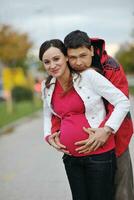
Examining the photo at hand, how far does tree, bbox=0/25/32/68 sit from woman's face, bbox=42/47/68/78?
4207cm

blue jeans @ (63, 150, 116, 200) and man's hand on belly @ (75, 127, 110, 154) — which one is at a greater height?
man's hand on belly @ (75, 127, 110, 154)

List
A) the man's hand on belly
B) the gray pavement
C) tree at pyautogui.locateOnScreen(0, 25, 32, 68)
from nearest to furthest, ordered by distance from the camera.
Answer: the man's hand on belly < the gray pavement < tree at pyautogui.locateOnScreen(0, 25, 32, 68)

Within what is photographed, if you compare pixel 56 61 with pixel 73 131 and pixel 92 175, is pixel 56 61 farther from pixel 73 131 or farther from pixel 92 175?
pixel 92 175

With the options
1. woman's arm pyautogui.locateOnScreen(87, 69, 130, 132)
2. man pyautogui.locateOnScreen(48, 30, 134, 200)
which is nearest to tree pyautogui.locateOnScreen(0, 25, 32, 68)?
man pyautogui.locateOnScreen(48, 30, 134, 200)

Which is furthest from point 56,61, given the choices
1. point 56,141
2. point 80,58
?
point 56,141

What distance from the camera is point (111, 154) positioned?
12.7 ft

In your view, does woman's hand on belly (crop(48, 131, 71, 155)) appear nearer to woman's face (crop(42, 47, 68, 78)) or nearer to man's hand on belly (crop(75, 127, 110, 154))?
man's hand on belly (crop(75, 127, 110, 154))

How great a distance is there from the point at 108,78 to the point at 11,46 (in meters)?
44.6

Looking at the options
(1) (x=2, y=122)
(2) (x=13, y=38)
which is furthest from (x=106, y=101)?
(2) (x=13, y=38)

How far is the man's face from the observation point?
3.85 meters

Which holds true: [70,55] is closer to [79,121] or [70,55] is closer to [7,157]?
[79,121]

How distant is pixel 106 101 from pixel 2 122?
60.6 ft

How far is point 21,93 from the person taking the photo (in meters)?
38.7

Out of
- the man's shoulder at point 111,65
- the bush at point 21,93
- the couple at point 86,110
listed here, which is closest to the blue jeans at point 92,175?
the couple at point 86,110
